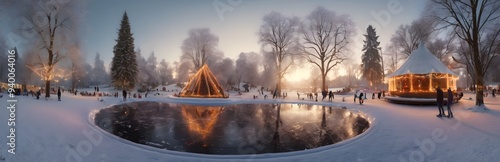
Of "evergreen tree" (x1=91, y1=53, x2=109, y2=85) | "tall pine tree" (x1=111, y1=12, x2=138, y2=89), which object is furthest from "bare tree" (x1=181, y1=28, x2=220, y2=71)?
"evergreen tree" (x1=91, y1=53, x2=109, y2=85)

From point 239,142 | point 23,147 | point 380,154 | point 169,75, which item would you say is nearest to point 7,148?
point 23,147

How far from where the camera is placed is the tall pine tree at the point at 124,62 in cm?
4041

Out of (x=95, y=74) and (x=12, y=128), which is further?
(x=95, y=74)

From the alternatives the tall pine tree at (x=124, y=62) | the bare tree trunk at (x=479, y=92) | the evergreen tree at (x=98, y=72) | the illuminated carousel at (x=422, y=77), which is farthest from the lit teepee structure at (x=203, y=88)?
the evergreen tree at (x=98, y=72)

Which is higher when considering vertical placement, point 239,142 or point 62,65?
point 62,65

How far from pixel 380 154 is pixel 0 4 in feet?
76.5

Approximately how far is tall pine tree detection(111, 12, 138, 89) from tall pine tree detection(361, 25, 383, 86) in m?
45.0

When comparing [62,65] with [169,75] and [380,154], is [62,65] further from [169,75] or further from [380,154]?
[169,75]

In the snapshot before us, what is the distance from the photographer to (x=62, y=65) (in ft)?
86.8

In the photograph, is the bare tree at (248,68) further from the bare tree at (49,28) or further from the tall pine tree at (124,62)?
the bare tree at (49,28)

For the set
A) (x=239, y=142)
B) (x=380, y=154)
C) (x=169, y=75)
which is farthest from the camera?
(x=169, y=75)

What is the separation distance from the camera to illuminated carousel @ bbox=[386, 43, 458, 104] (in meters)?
22.0

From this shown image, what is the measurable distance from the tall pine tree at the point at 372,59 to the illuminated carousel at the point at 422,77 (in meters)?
25.0

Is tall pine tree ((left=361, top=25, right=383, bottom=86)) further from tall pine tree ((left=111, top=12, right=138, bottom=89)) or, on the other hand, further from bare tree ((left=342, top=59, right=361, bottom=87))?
tall pine tree ((left=111, top=12, right=138, bottom=89))
